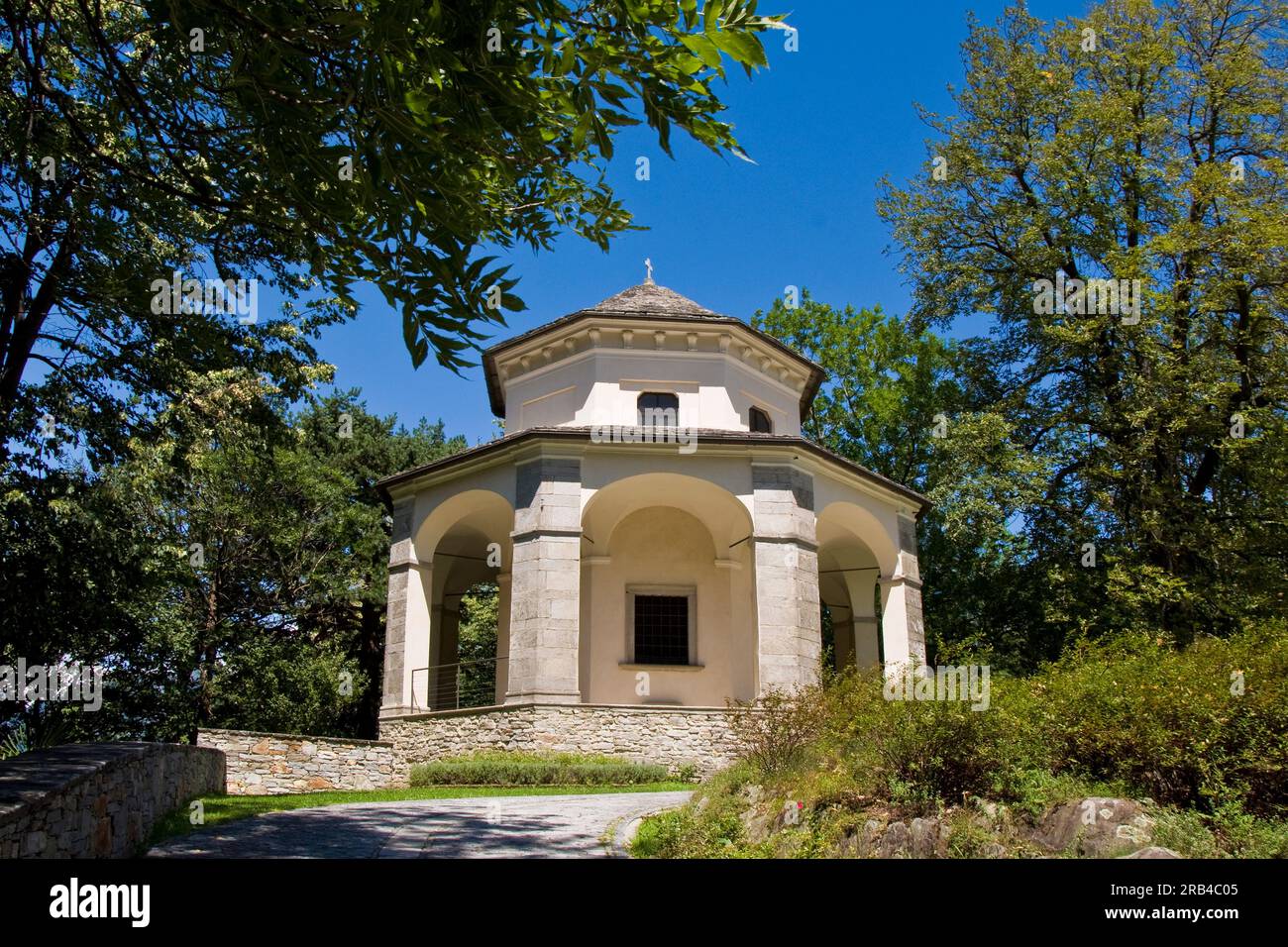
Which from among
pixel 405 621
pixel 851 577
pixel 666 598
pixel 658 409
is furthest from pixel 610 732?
pixel 851 577

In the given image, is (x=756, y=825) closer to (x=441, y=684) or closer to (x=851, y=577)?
(x=441, y=684)

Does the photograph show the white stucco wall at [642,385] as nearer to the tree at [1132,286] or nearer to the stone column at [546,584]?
the stone column at [546,584]

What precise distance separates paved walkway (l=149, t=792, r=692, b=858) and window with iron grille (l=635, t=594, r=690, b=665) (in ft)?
35.1

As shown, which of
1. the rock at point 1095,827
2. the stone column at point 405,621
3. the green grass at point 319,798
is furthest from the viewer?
the stone column at point 405,621

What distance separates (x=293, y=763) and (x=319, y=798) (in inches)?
176

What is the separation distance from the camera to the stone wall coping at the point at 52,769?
5441 mm

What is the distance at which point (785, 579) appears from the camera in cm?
2062

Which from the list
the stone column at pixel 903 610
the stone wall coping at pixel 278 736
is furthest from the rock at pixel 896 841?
the stone column at pixel 903 610

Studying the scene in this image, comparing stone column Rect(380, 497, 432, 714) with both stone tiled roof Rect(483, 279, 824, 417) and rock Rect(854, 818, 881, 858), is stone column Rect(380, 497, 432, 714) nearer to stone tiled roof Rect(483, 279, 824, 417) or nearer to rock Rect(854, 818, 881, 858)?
stone tiled roof Rect(483, 279, 824, 417)

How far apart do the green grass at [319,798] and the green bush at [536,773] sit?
172mm

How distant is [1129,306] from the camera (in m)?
24.5

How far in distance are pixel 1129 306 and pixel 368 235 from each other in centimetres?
2248

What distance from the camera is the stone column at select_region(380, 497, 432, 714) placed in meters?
21.7

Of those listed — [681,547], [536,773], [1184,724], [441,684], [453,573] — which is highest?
[681,547]
